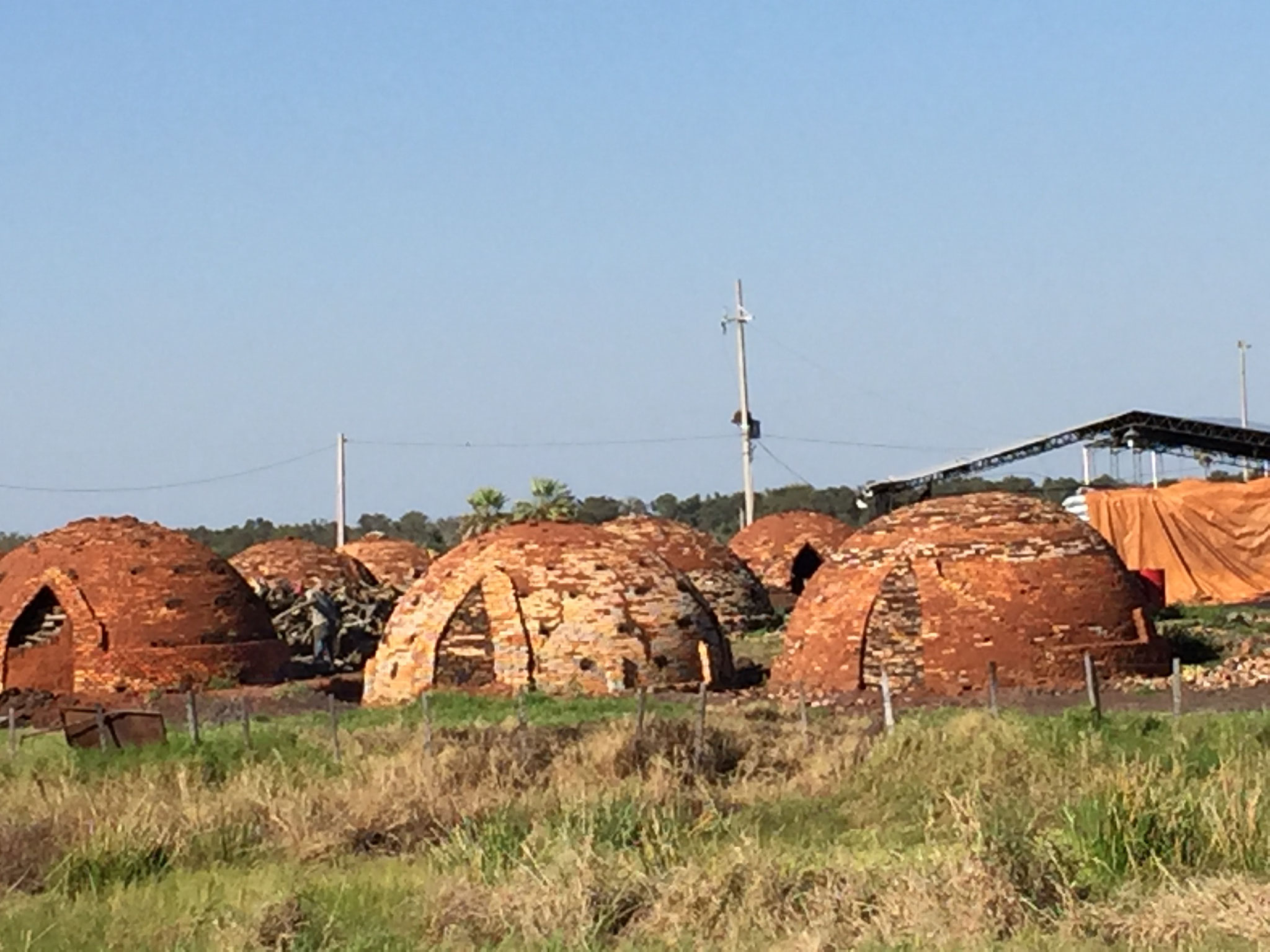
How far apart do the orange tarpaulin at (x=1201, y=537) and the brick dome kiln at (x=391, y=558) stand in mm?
17505

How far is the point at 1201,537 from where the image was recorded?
39562 millimetres

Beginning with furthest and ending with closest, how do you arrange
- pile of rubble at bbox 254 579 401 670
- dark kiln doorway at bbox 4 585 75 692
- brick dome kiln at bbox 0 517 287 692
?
pile of rubble at bbox 254 579 401 670 < dark kiln doorway at bbox 4 585 75 692 < brick dome kiln at bbox 0 517 287 692

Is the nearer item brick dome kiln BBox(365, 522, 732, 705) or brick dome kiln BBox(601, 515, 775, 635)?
brick dome kiln BBox(365, 522, 732, 705)

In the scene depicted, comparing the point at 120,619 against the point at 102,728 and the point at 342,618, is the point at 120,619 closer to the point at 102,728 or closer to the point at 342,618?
the point at 342,618

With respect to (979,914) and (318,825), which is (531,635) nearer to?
(318,825)

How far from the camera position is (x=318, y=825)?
44.6 ft

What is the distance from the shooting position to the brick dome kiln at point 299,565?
139 feet

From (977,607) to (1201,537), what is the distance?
649 inches

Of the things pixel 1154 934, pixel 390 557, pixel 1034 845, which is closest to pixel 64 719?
pixel 1034 845

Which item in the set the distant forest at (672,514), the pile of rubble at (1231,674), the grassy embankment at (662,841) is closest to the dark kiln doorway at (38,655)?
the grassy embankment at (662,841)

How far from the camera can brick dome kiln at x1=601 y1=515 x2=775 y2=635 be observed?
40531mm

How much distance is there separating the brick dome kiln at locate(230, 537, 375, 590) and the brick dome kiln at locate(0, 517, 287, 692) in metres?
10.4

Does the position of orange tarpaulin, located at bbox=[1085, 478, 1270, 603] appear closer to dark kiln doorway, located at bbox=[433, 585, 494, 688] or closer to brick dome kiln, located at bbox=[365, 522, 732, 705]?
brick dome kiln, located at bbox=[365, 522, 732, 705]

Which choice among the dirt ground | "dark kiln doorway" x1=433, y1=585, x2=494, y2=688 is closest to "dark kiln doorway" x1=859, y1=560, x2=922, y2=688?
the dirt ground
